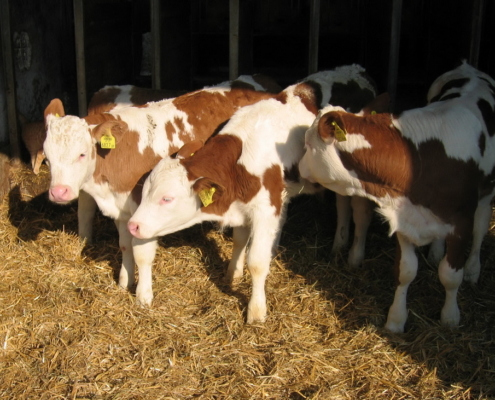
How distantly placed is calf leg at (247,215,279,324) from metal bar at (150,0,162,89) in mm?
3411

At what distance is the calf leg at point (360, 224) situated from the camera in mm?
6582

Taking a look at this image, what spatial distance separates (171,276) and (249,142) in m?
1.75

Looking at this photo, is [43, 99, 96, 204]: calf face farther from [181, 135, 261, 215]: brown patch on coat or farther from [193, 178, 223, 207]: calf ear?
[193, 178, 223, 207]: calf ear

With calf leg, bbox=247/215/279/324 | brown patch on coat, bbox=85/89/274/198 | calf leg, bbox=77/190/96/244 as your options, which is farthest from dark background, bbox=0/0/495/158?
calf leg, bbox=247/215/279/324

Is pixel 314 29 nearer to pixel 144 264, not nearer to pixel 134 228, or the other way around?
pixel 144 264

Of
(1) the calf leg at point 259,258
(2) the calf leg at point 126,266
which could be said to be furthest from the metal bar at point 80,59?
(1) the calf leg at point 259,258

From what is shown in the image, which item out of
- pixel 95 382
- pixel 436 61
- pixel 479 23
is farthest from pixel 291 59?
pixel 95 382

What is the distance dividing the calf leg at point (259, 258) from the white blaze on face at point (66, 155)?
1533 mm

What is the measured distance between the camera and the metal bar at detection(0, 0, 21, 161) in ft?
25.9

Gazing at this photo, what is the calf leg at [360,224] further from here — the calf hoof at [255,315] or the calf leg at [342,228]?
the calf hoof at [255,315]

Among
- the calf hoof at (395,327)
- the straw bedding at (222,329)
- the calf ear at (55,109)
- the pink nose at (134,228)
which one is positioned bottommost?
the straw bedding at (222,329)

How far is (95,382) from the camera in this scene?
467 centimetres

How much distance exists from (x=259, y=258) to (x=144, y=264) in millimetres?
1076

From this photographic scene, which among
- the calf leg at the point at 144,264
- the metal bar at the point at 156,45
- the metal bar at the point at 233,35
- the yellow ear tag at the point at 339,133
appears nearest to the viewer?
the yellow ear tag at the point at 339,133
